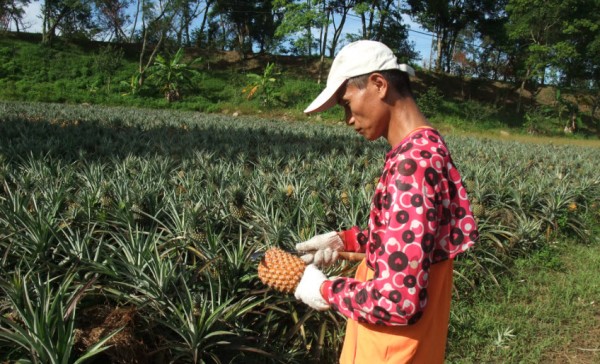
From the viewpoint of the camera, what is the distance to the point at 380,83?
1285 millimetres

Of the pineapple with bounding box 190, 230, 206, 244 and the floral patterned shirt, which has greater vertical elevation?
the floral patterned shirt

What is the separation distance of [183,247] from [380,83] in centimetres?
175

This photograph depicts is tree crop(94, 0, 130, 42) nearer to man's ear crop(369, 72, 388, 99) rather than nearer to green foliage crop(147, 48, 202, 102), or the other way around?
green foliage crop(147, 48, 202, 102)

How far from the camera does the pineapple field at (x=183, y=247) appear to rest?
Result: 6.24 ft

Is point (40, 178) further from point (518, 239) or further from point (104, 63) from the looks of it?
point (104, 63)

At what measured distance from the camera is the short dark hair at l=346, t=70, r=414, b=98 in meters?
1.29

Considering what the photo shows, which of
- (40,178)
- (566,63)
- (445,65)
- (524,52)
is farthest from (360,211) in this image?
(445,65)

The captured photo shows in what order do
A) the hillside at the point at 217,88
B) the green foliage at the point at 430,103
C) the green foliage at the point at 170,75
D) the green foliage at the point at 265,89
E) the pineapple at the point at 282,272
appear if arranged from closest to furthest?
the pineapple at the point at 282,272, the hillside at the point at 217,88, the green foliage at the point at 170,75, the green foliage at the point at 265,89, the green foliage at the point at 430,103

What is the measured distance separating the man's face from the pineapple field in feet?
3.69

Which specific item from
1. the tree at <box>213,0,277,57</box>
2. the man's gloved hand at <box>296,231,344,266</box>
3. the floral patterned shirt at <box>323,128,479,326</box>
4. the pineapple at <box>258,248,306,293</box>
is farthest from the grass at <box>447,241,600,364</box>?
the tree at <box>213,0,277,57</box>

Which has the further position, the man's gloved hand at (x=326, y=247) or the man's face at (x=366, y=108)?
the man's gloved hand at (x=326, y=247)

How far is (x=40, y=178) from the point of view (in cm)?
375

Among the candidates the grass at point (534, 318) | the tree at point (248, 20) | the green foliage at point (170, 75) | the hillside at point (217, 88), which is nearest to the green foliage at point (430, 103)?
the hillside at point (217, 88)

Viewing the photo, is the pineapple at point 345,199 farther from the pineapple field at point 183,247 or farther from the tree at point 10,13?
the tree at point 10,13
